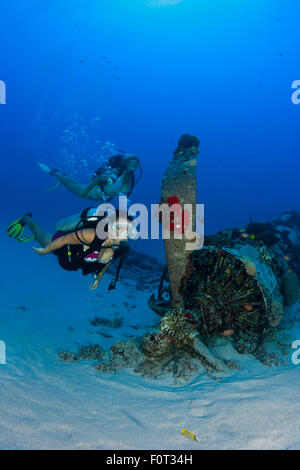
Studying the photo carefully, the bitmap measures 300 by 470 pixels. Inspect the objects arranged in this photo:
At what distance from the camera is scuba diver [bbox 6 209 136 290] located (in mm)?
4484

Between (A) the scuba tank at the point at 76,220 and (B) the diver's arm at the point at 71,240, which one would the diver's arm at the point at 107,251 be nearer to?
(B) the diver's arm at the point at 71,240

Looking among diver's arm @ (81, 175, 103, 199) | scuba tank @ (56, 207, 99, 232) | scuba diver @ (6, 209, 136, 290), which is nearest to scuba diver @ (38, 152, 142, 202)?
diver's arm @ (81, 175, 103, 199)

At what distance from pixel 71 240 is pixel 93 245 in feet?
1.79

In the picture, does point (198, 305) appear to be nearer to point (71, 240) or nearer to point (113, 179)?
point (71, 240)

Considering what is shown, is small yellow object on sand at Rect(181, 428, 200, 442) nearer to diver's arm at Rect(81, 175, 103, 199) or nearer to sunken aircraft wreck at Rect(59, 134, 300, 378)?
sunken aircraft wreck at Rect(59, 134, 300, 378)

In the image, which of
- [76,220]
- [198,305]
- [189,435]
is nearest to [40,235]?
[76,220]

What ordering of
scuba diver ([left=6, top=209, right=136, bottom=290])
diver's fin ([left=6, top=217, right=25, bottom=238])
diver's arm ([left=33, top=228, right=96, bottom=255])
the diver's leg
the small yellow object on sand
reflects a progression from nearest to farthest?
the small yellow object on sand → scuba diver ([left=6, top=209, right=136, bottom=290]) → diver's arm ([left=33, top=228, right=96, bottom=255]) → the diver's leg → diver's fin ([left=6, top=217, right=25, bottom=238])

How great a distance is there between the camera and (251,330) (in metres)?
5.05

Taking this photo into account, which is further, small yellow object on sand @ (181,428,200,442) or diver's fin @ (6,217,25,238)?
diver's fin @ (6,217,25,238)

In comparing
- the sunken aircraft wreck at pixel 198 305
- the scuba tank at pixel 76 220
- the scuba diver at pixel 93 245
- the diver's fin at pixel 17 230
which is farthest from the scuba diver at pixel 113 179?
the scuba diver at pixel 93 245

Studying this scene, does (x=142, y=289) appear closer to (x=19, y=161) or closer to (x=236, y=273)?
(x=236, y=273)

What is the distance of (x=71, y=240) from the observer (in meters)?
4.84

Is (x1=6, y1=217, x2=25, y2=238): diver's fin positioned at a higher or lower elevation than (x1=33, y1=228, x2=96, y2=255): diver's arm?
higher

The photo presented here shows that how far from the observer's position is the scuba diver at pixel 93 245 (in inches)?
177
